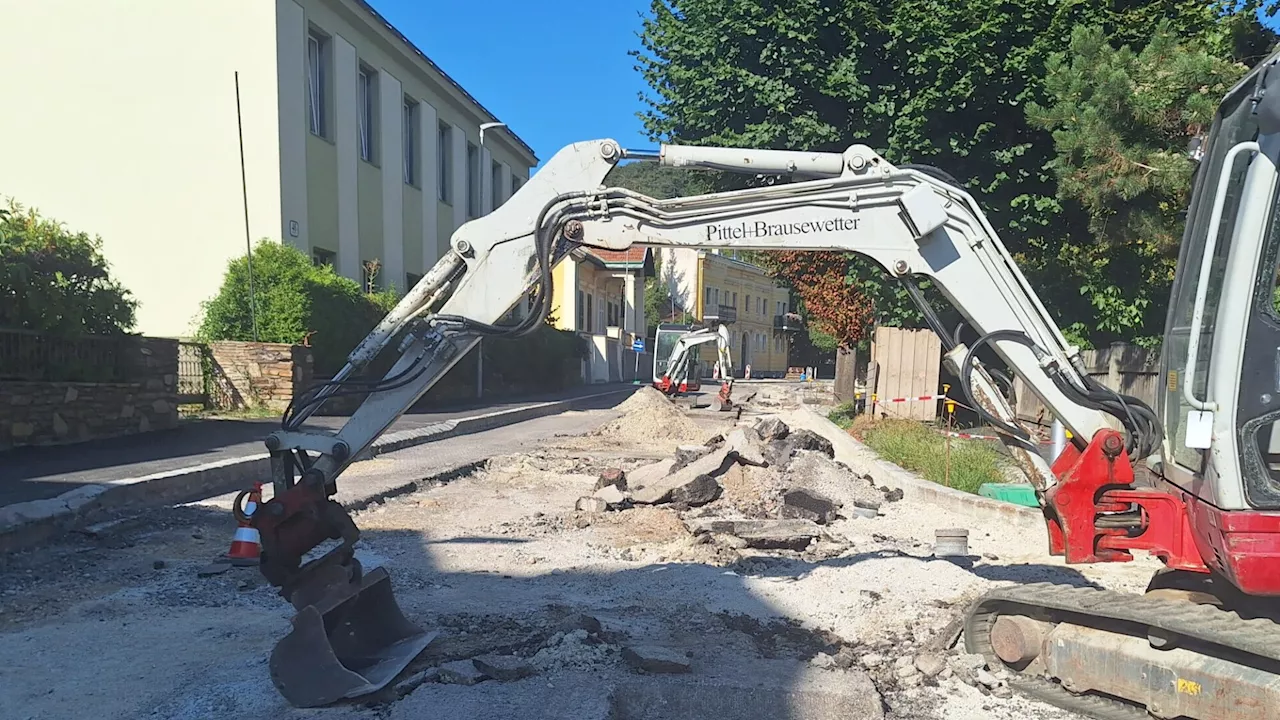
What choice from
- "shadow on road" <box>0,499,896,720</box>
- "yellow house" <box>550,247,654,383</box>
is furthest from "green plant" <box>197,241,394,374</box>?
"yellow house" <box>550,247,654,383</box>

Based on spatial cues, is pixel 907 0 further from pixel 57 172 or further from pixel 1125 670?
pixel 57 172

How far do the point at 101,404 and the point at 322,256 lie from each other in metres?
8.92

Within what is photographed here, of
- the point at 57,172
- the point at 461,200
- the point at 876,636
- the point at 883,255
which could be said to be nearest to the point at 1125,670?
the point at 876,636

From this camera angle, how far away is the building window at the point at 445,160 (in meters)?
28.9

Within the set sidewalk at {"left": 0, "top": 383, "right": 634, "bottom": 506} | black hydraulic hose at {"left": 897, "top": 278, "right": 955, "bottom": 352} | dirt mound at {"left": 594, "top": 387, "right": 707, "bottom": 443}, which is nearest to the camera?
black hydraulic hose at {"left": 897, "top": 278, "right": 955, "bottom": 352}

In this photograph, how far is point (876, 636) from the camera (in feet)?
17.1

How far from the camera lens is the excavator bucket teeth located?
4.02 meters

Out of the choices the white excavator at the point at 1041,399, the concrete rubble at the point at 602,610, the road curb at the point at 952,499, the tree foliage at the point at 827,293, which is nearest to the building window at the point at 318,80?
the tree foliage at the point at 827,293

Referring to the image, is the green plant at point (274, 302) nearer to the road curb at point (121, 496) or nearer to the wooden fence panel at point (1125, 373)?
the road curb at point (121, 496)

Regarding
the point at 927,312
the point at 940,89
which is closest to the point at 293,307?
the point at 940,89

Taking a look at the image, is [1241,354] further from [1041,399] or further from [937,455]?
[937,455]

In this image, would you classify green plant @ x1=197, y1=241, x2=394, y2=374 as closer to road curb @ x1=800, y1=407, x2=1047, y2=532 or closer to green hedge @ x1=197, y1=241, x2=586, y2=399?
green hedge @ x1=197, y1=241, x2=586, y2=399

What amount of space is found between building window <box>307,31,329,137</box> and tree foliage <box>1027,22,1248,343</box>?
51.9 feet

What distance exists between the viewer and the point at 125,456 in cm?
1071
